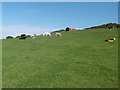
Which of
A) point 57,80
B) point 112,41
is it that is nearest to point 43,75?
point 57,80

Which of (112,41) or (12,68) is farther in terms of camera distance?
(112,41)

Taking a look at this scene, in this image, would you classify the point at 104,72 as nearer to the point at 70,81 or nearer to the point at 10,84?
the point at 70,81

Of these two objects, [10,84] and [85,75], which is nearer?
[10,84]

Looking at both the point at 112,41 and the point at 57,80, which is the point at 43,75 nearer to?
the point at 57,80

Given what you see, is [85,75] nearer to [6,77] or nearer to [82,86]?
[82,86]

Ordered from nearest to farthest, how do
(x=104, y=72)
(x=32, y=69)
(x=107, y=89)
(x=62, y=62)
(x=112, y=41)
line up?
(x=107, y=89), (x=104, y=72), (x=32, y=69), (x=62, y=62), (x=112, y=41)

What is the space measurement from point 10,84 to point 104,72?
778 centimetres

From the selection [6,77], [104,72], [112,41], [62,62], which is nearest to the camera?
[6,77]

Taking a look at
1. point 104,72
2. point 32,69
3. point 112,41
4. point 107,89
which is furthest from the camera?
point 112,41

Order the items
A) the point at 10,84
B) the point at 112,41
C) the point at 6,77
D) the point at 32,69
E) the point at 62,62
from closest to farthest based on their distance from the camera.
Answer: the point at 10,84, the point at 6,77, the point at 32,69, the point at 62,62, the point at 112,41

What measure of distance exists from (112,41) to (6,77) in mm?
30405

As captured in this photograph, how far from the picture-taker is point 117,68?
2480 centimetres

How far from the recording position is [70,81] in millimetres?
19828

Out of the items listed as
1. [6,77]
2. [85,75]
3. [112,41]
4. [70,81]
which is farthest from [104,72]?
[112,41]
